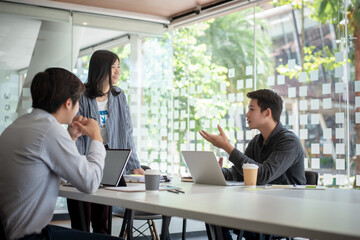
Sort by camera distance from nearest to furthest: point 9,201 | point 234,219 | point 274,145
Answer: point 234,219
point 9,201
point 274,145

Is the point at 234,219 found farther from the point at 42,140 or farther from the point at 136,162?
the point at 136,162

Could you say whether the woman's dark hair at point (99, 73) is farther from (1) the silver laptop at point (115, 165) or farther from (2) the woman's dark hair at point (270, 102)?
(2) the woman's dark hair at point (270, 102)

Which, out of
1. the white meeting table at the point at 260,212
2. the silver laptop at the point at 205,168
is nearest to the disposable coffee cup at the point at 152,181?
the white meeting table at the point at 260,212

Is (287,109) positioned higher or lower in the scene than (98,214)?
higher

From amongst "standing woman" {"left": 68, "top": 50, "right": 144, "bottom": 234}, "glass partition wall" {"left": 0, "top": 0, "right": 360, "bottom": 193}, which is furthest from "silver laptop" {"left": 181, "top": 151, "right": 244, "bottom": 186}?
"glass partition wall" {"left": 0, "top": 0, "right": 360, "bottom": 193}

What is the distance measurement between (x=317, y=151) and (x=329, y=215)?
3768 mm

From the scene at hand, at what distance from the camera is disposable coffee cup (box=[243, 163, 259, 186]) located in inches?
98.3

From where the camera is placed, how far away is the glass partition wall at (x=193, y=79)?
464cm

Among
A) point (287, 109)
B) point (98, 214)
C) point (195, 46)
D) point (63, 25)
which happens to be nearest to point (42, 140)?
point (98, 214)

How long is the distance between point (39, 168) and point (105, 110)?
1.29 m

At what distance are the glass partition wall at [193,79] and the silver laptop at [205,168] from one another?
7.49ft

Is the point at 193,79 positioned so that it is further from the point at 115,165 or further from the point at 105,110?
the point at 115,165

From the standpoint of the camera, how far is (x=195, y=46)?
10812 mm

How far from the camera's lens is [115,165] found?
2.38 m
